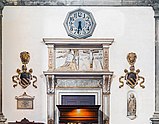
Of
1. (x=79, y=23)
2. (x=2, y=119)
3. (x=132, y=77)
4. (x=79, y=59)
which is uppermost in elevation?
(x=79, y=23)

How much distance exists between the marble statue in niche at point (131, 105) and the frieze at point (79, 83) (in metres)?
0.88

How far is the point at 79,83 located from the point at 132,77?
58.0 inches

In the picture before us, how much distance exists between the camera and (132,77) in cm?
1224

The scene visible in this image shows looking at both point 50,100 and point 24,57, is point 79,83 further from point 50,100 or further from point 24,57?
point 24,57

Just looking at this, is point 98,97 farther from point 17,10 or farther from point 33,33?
point 17,10

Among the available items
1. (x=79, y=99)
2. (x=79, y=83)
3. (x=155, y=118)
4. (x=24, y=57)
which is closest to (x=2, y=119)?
(x=24, y=57)

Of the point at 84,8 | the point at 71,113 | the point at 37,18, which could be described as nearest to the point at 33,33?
the point at 37,18

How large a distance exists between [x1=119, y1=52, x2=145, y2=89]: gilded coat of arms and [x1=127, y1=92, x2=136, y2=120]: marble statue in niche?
0.25 m

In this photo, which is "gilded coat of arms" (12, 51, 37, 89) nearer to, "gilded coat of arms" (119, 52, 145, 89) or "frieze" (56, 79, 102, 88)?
"frieze" (56, 79, 102, 88)

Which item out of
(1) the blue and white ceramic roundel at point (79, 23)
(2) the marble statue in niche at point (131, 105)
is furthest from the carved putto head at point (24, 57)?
(2) the marble statue in niche at point (131, 105)

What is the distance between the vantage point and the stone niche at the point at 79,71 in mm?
12117

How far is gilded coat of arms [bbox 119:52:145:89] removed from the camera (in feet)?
40.1

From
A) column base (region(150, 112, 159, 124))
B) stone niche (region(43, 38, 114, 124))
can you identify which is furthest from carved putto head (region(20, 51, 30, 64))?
column base (region(150, 112, 159, 124))

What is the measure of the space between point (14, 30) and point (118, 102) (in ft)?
11.5
